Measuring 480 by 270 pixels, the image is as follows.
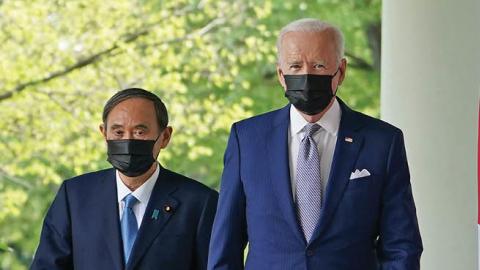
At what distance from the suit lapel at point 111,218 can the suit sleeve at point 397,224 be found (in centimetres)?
94

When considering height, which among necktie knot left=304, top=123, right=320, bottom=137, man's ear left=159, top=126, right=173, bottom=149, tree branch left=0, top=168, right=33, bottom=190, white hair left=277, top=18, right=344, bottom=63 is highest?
white hair left=277, top=18, right=344, bottom=63

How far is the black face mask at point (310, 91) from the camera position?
13.1 ft

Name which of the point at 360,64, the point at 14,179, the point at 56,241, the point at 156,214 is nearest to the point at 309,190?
the point at 156,214

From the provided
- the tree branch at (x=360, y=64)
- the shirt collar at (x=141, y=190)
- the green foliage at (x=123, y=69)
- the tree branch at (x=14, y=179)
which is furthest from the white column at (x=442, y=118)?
the tree branch at (x=360, y=64)

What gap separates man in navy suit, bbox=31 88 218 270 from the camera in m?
4.40

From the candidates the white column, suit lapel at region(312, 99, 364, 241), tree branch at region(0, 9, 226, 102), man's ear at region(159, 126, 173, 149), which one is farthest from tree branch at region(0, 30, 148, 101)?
suit lapel at region(312, 99, 364, 241)

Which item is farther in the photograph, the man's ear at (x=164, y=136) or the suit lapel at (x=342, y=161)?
the man's ear at (x=164, y=136)

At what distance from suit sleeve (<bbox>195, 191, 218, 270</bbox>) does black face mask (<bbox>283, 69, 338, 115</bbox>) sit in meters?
0.64

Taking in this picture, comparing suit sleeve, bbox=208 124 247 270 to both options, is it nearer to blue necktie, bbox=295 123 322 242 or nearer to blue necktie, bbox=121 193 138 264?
blue necktie, bbox=295 123 322 242

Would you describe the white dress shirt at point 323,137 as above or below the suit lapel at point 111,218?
above

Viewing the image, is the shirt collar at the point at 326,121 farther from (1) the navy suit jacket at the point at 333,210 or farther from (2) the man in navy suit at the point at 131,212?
(2) the man in navy suit at the point at 131,212

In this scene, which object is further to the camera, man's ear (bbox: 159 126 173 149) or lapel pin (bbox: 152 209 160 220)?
man's ear (bbox: 159 126 173 149)

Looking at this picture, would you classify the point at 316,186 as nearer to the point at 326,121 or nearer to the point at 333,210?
the point at 333,210

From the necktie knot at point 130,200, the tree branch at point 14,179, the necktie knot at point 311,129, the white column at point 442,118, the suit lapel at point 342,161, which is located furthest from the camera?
the tree branch at point 14,179
